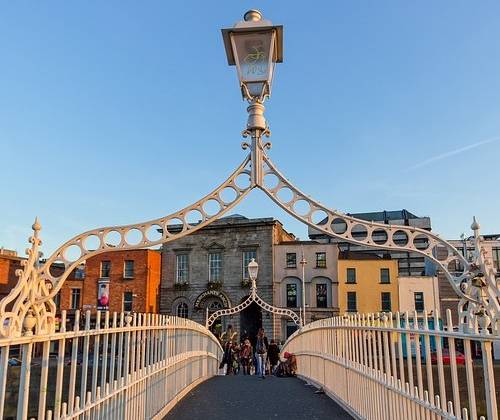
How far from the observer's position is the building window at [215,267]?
4081 centimetres

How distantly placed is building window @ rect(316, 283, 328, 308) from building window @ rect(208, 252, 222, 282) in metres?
8.05

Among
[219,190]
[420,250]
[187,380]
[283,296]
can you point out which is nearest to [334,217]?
[420,250]

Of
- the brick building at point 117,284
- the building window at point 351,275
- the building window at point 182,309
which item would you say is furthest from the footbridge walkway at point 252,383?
the building window at point 182,309

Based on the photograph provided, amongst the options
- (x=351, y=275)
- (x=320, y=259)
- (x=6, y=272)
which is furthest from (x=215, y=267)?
(x=6, y=272)

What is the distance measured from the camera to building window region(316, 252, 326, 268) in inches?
1550

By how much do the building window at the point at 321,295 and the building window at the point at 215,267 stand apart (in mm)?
8052

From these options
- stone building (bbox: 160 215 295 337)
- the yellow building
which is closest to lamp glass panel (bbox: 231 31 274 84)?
stone building (bbox: 160 215 295 337)

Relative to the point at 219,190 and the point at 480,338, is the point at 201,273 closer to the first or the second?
the point at 219,190

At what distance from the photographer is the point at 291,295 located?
3925 cm

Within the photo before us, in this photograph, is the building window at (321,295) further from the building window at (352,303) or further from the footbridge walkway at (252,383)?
the footbridge walkway at (252,383)

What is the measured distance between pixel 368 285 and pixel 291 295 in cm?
616

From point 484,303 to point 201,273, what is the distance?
37610mm

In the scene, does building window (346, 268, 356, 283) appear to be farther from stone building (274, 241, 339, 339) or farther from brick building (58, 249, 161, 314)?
brick building (58, 249, 161, 314)

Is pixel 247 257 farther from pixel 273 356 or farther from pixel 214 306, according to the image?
pixel 273 356
